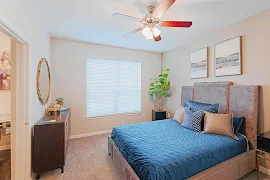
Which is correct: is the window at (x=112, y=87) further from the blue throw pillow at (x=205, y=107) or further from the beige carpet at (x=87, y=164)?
the blue throw pillow at (x=205, y=107)

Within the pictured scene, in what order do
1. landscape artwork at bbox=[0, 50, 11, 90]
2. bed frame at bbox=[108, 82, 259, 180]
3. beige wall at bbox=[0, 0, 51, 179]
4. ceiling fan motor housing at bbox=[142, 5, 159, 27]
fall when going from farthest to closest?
1. landscape artwork at bbox=[0, 50, 11, 90]
2. ceiling fan motor housing at bbox=[142, 5, 159, 27]
3. bed frame at bbox=[108, 82, 259, 180]
4. beige wall at bbox=[0, 0, 51, 179]

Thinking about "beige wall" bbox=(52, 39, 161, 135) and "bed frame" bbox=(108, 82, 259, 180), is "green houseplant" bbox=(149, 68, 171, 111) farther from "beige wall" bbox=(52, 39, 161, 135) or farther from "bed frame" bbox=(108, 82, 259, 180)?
"beige wall" bbox=(52, 39, 161, 135)

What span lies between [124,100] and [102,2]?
2.80 m

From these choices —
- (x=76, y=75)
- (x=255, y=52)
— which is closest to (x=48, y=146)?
(x=76, y=75)

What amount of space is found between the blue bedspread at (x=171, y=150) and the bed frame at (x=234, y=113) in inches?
2.9

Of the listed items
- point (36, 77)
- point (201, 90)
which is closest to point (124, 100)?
point (201, 90)

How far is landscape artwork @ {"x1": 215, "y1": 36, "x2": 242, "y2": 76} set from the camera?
98.1 inches

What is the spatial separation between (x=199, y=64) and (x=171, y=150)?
7.77 ft

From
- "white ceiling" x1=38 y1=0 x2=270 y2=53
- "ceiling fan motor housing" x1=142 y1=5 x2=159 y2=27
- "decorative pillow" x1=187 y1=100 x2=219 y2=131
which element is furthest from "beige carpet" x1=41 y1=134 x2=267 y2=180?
"white ceiling" x1=38 y1=0 x2=270 y2=53

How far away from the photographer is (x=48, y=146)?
2.04 metres

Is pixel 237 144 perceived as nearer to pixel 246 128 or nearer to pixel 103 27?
pixel 246 128

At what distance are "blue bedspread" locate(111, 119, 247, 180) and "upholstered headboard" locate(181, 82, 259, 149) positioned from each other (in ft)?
0.74

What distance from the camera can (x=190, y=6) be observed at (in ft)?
6.69

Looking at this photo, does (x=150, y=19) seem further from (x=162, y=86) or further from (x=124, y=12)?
(x=162, y=86)
